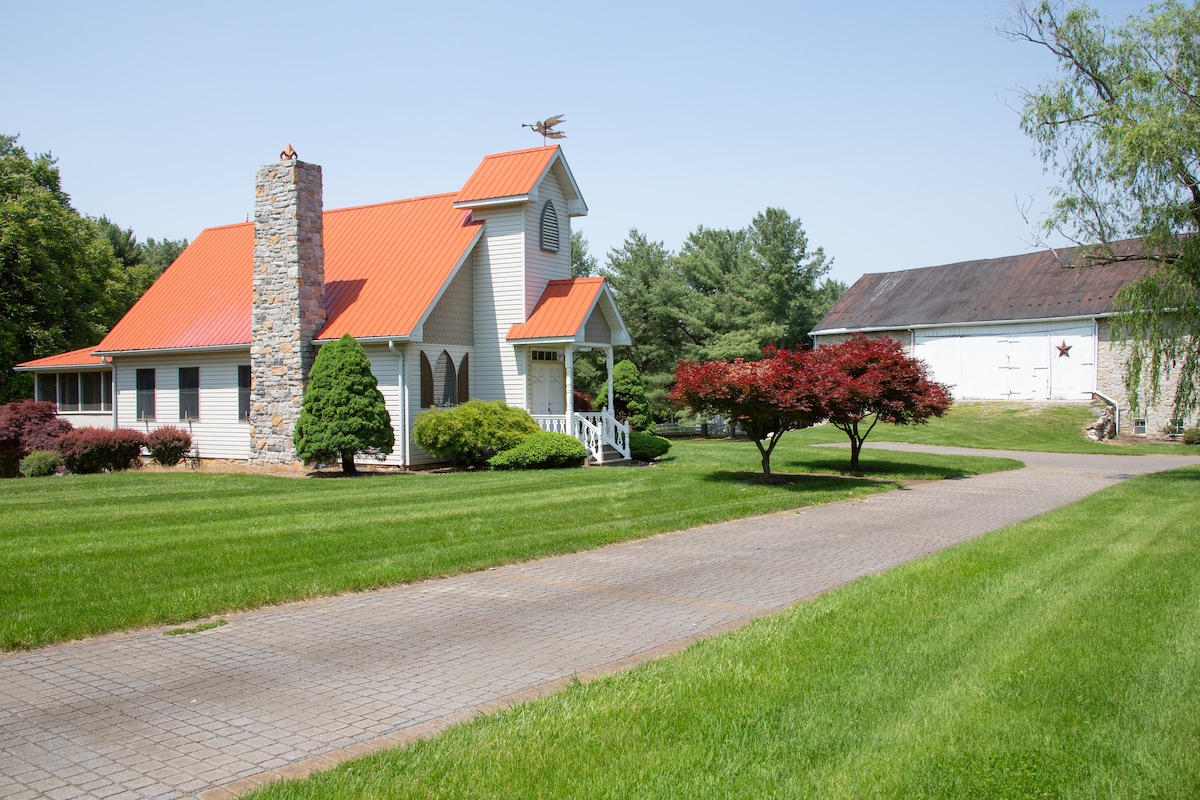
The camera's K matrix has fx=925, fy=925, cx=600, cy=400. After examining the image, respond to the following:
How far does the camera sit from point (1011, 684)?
225 inches

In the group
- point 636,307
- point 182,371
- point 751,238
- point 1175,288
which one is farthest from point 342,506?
point 751,238

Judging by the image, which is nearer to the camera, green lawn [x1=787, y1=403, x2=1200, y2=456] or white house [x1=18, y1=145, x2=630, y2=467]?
white house [x1=18, y1=145, x2=630, y2=467]

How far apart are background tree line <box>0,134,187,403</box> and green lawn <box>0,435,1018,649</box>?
19011mm

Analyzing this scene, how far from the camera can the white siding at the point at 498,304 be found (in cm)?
2392

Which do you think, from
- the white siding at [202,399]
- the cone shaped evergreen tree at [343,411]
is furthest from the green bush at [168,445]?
the cone shaped evergreen tree at [343,411]

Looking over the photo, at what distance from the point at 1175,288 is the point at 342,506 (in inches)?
666

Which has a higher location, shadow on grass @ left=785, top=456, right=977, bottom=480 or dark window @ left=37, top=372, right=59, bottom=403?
dark window @ left=37, top=372, right=59, bottom=403

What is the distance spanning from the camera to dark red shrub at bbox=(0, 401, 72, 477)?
23906 millimetres

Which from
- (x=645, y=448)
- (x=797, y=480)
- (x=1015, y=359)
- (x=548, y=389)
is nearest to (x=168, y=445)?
(x=548, y=389)

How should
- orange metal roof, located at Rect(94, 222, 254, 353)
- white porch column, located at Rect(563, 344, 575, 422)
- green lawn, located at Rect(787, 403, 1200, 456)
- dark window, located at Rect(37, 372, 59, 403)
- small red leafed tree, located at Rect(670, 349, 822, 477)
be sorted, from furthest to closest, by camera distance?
green lawn, located at Rect(787, 403, 1200, 456) → dark window, located at Rect(37, 372, 59, 403) → orange metal roof, located at Rect(94, 222, 254, 353) → white porch column, located at Rect(563, 344, 575, 422) → small red leafed tree, located at Rect(670, 349, 822, 477)

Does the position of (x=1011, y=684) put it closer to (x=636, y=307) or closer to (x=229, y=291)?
(x=229, y=291)

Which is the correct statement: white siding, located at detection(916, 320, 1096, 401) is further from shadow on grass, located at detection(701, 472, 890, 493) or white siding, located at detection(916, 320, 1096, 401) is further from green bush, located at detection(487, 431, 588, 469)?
green bush, located at detection(487, 431, 588, 469)

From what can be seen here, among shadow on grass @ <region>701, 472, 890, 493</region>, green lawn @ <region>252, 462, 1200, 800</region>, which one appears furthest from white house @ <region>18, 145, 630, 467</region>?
green lawn @ <region>252, 462, 1200, 800</region>

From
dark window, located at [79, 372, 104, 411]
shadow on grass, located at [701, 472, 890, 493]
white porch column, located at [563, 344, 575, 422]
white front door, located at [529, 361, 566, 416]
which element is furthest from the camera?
dark window, located at [79, 372, 104, 411]
